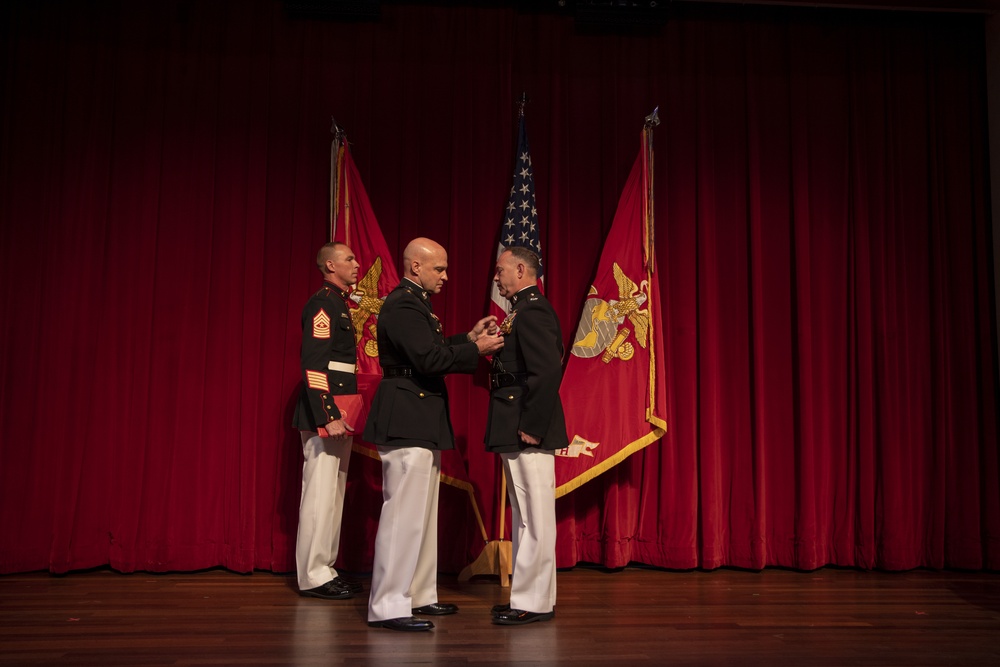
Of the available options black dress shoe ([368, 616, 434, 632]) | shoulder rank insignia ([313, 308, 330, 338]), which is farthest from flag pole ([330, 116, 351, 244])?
black dress shoe ([368, 616, 434, 632])

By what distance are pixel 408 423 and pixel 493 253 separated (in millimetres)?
1787

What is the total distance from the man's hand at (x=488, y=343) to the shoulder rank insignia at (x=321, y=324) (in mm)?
863

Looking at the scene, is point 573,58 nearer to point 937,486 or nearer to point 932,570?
point 937,486

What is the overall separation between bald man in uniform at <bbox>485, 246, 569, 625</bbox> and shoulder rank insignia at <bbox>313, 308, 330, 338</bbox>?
941mm

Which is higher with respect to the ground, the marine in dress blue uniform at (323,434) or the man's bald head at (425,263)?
the man's bald head at (425,263)

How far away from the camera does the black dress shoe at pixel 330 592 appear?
13.3 feet

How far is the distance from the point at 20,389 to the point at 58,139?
1512 millimetres

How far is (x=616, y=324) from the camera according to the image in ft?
15.7

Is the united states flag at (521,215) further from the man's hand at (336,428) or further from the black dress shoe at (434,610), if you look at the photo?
the black dress shoe at (434,610)

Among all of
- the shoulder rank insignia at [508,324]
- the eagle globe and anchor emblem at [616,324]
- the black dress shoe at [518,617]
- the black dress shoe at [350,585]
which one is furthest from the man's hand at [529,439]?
the black dress shoe at [350,585]

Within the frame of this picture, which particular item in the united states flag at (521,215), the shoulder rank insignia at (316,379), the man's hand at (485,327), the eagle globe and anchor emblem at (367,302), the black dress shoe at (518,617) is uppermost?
the united states flag at (521,215)

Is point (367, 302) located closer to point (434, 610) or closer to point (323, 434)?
point (323, 434)

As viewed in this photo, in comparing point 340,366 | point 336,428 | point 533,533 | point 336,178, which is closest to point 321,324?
point 340,366

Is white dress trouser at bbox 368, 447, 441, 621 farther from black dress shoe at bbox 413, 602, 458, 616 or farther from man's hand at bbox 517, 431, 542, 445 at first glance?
man's hand at bbox 517, 431, 542, 445
